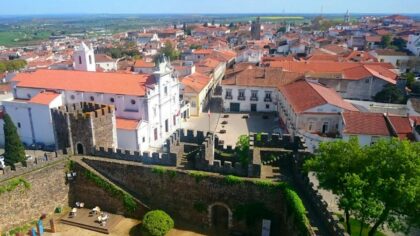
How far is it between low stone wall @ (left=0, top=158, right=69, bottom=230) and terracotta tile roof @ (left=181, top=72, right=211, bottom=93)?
2632 cm

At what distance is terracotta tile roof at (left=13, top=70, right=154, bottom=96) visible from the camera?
37969 mm

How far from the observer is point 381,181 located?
1636cm

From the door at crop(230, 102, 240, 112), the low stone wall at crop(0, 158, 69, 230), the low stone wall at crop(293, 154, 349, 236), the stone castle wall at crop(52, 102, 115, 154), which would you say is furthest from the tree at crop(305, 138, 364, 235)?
the door at crop(230, 102, 240, 112)

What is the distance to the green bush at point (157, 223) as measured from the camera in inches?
898

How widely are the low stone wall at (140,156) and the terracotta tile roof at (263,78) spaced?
27625mm

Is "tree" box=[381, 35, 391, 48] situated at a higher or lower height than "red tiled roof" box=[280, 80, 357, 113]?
higher

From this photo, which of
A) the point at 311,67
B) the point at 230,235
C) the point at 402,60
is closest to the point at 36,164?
the point at 230,235

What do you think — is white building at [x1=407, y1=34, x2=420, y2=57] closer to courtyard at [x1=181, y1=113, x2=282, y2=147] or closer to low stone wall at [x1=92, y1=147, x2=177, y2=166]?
courtyard at [x1=181, y1=113, x2=282, y2=147]

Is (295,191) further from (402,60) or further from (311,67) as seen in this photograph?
(402,60)

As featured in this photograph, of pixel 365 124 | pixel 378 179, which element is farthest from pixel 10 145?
pixel 365 124

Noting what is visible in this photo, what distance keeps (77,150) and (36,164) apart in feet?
11.0

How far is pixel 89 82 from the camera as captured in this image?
128ft

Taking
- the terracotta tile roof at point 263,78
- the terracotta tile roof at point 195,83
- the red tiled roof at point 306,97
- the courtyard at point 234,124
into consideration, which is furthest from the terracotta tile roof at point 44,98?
the red tiled roof at point 306,97

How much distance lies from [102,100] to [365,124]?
26949mm
